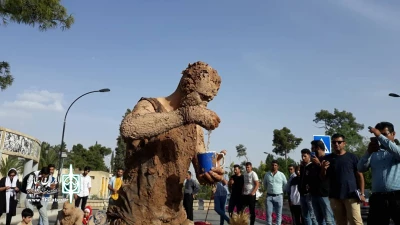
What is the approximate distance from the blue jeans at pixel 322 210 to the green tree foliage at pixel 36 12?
8.25 m

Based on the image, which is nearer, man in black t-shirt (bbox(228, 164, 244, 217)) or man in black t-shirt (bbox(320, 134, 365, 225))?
→ man in black t-shirt (bbox(320, 134, 365, 225))

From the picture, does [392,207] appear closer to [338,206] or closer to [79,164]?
[338,206]

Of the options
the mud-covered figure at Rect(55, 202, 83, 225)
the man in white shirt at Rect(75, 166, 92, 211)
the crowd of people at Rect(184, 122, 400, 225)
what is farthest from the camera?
the man in white shirt at Rect(75, 166, 92, 211)

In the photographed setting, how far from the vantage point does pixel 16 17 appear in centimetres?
1084

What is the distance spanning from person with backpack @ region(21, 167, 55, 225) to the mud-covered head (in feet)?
25.0

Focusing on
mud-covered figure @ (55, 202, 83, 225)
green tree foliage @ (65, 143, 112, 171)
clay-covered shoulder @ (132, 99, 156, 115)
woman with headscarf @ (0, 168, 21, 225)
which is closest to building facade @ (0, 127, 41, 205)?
woman with headscarf @ (0, 168, 21, 225)

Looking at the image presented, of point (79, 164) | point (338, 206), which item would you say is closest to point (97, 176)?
point (79, 164)

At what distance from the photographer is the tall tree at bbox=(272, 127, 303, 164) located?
66.0 m

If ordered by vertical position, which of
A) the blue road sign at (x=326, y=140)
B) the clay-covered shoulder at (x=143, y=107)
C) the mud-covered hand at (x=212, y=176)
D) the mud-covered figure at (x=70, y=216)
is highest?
the blue road sign at (x=326, y=140)

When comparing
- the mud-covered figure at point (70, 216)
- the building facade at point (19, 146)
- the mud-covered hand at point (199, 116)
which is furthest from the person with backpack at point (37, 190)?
the mud-covered hand at point (199, 116)

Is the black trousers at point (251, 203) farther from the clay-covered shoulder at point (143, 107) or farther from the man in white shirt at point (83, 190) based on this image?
the clay-covered shoulder at point (143, 107)

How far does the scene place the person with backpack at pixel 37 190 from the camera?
8.84 m

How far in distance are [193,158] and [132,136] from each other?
0.52 meters

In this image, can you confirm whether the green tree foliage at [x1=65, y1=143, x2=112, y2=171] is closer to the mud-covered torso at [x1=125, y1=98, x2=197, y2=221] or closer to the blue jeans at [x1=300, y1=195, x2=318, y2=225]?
the blue jeans at [x1=300, y1=195, x2=318, y2=225]
